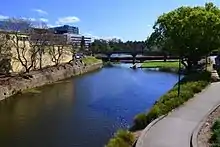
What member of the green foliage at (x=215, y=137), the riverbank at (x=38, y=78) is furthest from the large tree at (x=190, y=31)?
the green foliage at (x=215, y=137)

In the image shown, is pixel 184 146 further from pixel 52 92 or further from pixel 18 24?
pixel 18 24

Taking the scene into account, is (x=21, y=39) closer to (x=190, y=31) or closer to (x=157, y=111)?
(x=190, y=31)

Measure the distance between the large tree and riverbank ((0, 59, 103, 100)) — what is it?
14.7 metres

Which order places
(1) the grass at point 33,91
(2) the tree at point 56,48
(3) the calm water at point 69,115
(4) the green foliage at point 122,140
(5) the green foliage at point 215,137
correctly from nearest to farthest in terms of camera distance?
(5) the green foliage at point 215,137 → (4) the green foliage at point 122,140 → (3) the calm water at point 69,115 → (1) the grass at point 33,91 → (2) the tree at point 56,48

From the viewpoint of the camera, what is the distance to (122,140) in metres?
14.4

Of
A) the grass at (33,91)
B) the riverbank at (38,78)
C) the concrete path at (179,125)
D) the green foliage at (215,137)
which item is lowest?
Answer: the grass at (33,91)

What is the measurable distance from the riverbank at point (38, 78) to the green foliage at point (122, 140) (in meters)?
22.4

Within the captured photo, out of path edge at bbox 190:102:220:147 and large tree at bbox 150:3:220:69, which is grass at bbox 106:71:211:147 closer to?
path edge at bbox 190:102:220:147

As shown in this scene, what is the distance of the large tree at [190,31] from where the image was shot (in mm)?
34438

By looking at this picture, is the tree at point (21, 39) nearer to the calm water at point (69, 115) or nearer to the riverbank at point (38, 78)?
the riverbank at point (38, 78)

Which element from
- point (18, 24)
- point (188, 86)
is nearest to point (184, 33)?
point (188, 86)

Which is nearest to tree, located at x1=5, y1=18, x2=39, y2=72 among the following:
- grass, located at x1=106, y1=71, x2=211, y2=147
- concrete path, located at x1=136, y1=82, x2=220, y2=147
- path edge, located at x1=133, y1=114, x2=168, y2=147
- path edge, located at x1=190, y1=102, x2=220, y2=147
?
grass, located at x1=106, y1=71, x2=211, y2=147

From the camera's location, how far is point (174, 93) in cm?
2320

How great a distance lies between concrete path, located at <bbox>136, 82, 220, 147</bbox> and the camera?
1379cm
